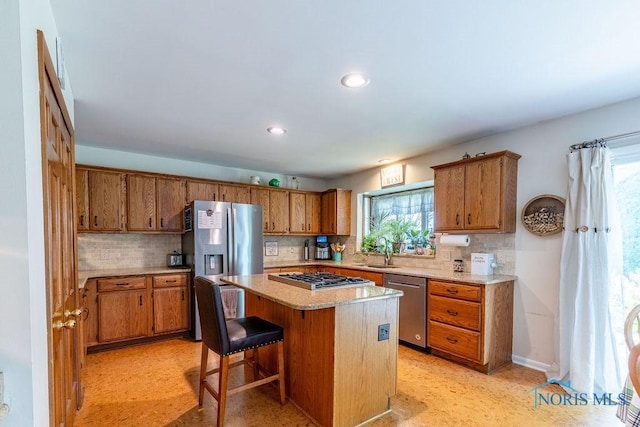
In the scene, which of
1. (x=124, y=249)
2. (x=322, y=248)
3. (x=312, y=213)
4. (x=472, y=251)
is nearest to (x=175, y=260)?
(x=124, y=249)

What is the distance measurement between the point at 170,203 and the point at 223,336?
2638mm

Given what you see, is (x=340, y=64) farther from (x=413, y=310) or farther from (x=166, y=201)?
(x=166, y=201)

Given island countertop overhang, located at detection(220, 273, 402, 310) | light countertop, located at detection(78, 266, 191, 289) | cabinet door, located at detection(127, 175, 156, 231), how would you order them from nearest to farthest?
island countertop overhang, located at detection(220, 273, 402, 310) < light countertop, located at detection(78, 266, 191, 289) < cabinet door, located at detection(127, 175, 156, 231)

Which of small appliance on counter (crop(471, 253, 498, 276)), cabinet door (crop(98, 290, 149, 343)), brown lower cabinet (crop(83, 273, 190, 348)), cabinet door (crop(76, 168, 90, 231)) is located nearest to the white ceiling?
cabinet door (crop(76, 168, 90, 231))

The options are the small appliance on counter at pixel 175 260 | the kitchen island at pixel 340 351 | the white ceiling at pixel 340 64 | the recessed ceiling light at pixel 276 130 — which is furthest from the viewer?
the small appliance on counter at pixel 175 260

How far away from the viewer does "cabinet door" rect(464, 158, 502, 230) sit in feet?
10.2

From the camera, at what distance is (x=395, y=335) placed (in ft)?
7.47

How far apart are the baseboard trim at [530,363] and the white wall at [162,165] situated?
401 centimetres

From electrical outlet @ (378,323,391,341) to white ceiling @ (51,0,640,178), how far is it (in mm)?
1717

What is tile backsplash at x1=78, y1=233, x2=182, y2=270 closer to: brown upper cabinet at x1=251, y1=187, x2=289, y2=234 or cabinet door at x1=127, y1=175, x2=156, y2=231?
cabinet door at x1=127, y1=175, x2=156, y2=231

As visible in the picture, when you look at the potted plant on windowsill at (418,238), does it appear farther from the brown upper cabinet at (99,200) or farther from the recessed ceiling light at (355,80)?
the brown upper cabinet at (99,200)

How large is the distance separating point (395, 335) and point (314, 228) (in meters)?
3.35

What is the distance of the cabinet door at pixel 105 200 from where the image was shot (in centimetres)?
364

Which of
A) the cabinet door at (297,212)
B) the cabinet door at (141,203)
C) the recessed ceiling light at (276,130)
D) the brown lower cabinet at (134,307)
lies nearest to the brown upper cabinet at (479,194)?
the recessed ceiling light at (276,130)
